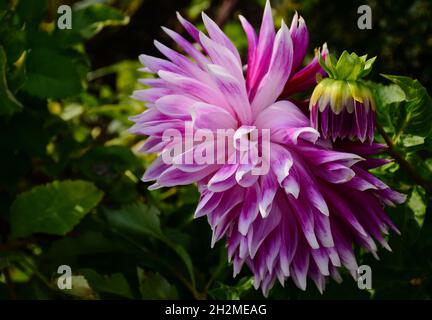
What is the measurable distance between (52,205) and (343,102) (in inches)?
17.8

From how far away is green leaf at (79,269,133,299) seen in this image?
0.81 m

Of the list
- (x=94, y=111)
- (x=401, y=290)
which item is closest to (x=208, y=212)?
(x=401, y=290)

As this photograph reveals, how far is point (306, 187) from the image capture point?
579 millimetres

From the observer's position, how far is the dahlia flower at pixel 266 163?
22.6 inches

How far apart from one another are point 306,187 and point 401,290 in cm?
28

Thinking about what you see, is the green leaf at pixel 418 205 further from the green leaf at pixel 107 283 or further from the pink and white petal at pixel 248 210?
the green leaf at pixel 107 283

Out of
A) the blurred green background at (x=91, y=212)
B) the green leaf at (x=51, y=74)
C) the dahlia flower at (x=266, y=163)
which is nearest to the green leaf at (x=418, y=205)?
the blurred green background at (x=91, y=212)

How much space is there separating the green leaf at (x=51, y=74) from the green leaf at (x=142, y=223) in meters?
0.18

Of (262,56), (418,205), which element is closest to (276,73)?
(262,56)

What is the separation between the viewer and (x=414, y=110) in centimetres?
67

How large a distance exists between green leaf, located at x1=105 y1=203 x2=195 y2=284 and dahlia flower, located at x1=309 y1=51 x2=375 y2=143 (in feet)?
1.09

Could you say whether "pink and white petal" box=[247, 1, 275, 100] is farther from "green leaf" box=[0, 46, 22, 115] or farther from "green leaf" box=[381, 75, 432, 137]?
"green leaf" box=[0, 46, 22, 115]
